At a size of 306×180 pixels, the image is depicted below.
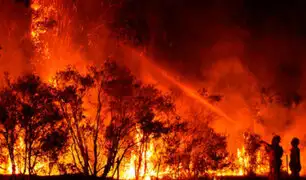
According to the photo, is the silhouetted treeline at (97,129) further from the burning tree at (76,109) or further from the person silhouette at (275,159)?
the person silhouette at (275,159)

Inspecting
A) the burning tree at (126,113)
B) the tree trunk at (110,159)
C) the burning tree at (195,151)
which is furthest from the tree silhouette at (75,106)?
the burning tree at (195,151)

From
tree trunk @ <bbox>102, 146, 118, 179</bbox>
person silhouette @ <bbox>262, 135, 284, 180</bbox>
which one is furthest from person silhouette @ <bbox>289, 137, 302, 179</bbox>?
tree trunk @ <bbox>102, 146, 118, 179</bbox>

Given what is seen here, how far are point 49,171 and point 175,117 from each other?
8.12 meters

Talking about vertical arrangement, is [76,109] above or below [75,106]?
below

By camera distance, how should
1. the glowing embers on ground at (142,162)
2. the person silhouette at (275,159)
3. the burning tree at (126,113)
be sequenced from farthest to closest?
1. the glowing embers on ground at (142,162)
2. the burning tree at (126,113)
3. the person silhouette at (275,159)

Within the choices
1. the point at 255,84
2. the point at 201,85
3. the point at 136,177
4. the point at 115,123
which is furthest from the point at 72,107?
the point at 255,84

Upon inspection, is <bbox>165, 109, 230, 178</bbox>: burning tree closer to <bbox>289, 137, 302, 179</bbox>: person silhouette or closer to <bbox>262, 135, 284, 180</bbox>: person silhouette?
<bbox>262, 135, 284, 180</bbox>: person silhouette

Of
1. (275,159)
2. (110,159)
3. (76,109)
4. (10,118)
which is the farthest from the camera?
(110,159)

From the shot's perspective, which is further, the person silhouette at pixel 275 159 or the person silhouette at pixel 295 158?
the person silhouette at pixel 295 158

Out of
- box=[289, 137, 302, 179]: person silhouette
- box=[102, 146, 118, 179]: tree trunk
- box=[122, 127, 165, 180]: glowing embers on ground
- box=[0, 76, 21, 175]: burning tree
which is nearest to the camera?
box=[289, 137, 302, 179]: person silhouette

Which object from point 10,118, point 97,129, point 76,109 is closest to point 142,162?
point 97,129

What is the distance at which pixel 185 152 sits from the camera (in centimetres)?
2950

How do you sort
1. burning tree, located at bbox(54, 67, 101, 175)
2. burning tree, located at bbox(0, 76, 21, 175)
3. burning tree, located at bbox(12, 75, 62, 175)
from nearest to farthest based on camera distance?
1. burning tree, located at bbox(0, 76, 21, 175)
2. burning tree, located at bbox(12, 75, 62, 175)
3. burning tree, located at bbox(54, 67, 101, 175)

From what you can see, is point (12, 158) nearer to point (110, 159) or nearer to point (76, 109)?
point (76, 109)
